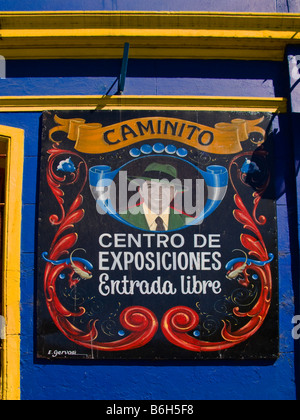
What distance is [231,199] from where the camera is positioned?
4.75 m

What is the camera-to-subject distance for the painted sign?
452 cm

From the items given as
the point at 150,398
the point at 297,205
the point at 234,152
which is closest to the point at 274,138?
the point at 234,152

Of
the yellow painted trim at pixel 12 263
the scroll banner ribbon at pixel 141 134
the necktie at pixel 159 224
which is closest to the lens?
the yellow painted trim at pixel 12 263

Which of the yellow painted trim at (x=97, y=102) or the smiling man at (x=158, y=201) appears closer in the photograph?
the smiling man at (x=158, y=201)

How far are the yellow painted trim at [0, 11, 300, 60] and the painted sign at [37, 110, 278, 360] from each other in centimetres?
78

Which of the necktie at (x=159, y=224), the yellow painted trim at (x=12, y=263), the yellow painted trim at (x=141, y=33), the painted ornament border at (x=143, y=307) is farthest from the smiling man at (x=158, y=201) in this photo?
the yellow painted trim at (x=141, y=33)

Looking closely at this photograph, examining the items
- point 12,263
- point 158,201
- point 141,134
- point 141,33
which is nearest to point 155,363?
point 158,201

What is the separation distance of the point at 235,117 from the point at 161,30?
1318mm

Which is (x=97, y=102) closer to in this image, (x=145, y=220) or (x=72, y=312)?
(x=145, y=220)

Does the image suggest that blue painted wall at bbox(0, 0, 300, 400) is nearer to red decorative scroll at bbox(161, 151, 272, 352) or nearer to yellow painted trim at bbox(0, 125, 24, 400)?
yellow painted trim at bbox(0, 125, 24, 400)

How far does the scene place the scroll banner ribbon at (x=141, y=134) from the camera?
4809 mm

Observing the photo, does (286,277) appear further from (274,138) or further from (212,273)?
(274,138)

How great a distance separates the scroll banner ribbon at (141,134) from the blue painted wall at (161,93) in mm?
367

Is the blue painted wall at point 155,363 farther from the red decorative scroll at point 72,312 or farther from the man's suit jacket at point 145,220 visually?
Answer: the man's suit jacket at point 145,220
